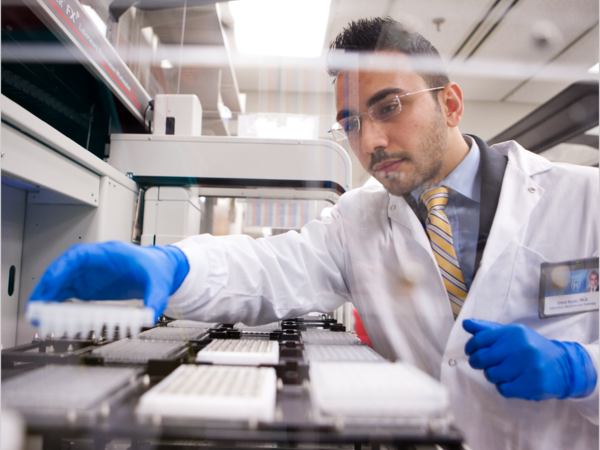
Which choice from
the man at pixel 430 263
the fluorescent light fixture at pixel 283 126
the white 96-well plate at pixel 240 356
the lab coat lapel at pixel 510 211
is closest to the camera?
the white 96-well plate at pixel 240 356

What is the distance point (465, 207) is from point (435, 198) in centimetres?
8

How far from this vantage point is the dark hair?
0.82m

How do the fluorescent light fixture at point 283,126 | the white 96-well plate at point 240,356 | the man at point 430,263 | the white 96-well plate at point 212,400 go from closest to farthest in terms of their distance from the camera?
the white 96-well plate at point 212,400 < the white 96-well plate at point 240,356 < the man at point 430,263 < the fluorescent light fixture at point 283,126

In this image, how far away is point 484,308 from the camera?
0.74m

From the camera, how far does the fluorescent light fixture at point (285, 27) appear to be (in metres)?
0.90

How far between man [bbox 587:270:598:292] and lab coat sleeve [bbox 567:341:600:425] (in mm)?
163

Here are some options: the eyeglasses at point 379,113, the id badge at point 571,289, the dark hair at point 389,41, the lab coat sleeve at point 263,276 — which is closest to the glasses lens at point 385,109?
the eyeglasses at point 379,113

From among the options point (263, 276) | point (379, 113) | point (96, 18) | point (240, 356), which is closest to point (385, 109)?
point (379, 113)

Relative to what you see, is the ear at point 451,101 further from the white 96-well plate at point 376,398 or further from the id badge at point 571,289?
the white 96-well plate at point 376,398

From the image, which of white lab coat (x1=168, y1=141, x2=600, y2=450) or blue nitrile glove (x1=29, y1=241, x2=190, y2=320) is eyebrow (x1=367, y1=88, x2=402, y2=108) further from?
blue nitrile glove (x1=29, y1=241, x2=190, y2=320)

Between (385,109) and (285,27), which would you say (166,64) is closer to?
(285,27)

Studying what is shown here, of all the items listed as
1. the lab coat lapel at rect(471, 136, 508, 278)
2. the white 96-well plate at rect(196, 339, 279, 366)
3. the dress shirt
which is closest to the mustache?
the dress shirt

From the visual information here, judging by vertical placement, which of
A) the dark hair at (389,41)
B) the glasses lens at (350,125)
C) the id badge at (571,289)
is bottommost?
the id badge at (571,289)

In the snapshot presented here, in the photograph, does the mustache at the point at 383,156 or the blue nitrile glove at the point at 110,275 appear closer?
the blue nitrile glove at the point at 110,275
